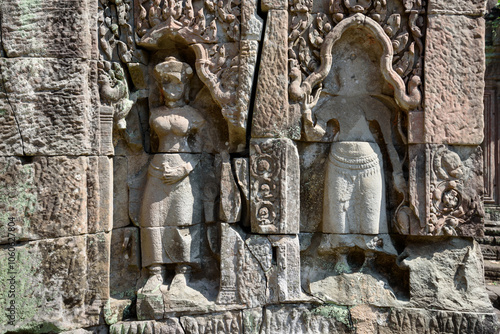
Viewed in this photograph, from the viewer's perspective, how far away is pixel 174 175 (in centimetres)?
486

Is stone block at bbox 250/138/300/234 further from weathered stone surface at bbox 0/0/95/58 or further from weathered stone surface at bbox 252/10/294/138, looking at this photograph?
weathered stone surface at bbox 0/0/95/58

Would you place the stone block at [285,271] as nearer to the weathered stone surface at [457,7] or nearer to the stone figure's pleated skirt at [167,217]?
the stone figure's pleated skirt at [167,217]

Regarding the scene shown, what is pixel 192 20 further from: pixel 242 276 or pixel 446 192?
pixel 446 192

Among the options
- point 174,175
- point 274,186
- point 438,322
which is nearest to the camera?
point 438,322

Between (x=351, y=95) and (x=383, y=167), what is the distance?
31.7 inches

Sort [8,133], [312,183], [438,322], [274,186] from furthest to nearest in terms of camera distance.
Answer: [312,183], [274,186], [438,322], [8,133]

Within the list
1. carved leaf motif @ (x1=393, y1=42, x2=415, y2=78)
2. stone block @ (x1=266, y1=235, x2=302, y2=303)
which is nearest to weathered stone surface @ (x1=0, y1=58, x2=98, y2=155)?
stone block @ (x1=266, y1=235, x2=302, y2=303)

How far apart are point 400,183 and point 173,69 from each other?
255cm

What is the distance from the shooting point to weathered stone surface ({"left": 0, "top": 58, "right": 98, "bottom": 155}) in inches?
175

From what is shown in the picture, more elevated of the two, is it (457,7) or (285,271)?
(457,7)

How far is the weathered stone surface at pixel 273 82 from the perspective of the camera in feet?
15.5

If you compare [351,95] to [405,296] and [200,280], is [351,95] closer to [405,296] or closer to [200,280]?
[405,296]

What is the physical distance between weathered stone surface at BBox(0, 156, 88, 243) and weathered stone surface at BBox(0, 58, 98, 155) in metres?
0.14

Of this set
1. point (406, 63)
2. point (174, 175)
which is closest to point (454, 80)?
point (406, 63)
